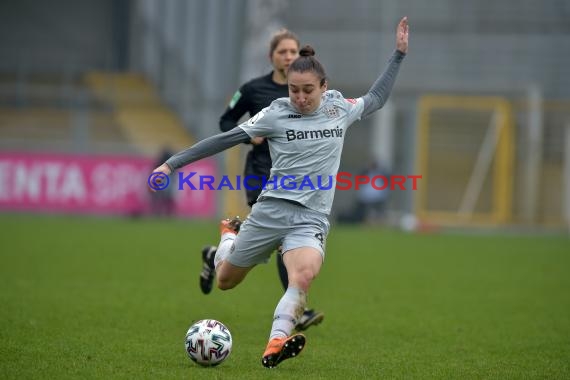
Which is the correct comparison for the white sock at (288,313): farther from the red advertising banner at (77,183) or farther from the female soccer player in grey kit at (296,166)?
the red advertising banner at (77,183)

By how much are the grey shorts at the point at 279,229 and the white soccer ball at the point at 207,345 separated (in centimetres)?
58

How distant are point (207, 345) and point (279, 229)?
2.81ft

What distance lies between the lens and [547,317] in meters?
9.24

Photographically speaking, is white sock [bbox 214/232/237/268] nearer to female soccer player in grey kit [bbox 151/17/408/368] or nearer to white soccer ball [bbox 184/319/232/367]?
female soccer player in grey kit [bbox 151/17/408/368]

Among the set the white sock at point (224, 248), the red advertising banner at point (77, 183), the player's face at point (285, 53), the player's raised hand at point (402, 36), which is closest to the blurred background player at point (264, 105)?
the player's face at point (285, 53)

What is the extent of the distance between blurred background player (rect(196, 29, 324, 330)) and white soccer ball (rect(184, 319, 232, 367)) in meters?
1.72

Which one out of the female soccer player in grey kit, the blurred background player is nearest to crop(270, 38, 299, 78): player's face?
the blurred background player

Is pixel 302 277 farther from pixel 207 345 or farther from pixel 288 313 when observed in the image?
pixel 207 345

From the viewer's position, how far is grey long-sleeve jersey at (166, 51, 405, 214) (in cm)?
633

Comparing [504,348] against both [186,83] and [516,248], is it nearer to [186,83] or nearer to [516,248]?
[516,248]

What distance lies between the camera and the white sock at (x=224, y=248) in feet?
22.7

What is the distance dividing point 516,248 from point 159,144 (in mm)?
12938

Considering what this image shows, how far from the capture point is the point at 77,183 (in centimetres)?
2555

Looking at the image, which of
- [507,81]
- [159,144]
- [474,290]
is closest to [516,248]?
[474,290]
